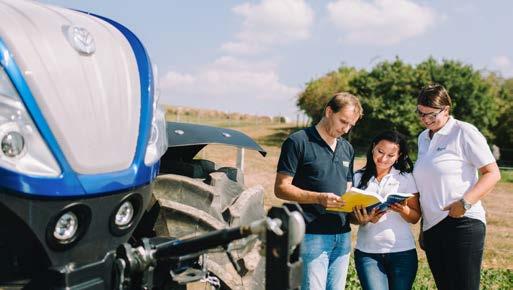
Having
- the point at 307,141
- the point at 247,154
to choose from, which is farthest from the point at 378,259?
the point at 247,154

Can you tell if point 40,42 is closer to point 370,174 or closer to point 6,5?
point 6,5

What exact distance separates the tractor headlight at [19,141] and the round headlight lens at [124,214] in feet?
1.16

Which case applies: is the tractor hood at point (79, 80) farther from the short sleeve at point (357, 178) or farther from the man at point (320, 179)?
the short sleeve at point (357, 178)

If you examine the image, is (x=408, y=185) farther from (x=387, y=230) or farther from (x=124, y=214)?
(x=124, y=214)

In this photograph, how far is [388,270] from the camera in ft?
12.6

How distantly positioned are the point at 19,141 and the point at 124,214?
0.55 meters

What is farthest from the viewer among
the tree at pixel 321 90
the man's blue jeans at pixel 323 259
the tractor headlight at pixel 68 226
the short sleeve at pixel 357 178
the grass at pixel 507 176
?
the tree at pixel 321 90

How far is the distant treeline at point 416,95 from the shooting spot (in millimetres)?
A: 28469

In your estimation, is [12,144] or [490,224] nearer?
[12,144]

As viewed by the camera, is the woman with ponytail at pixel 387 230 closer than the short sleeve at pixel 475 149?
No

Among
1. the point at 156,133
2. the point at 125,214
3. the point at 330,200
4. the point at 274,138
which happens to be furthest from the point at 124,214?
the point at 274,138

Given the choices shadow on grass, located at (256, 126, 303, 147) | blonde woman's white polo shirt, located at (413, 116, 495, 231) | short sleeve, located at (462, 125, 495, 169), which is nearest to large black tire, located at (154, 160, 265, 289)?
A: blonde woman's white polo shirt, located at (413, 116, 495, 231)

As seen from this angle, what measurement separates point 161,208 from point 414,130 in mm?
26328

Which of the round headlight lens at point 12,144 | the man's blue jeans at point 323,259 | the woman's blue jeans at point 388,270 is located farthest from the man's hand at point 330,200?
the round headlight lens at point 12,144
